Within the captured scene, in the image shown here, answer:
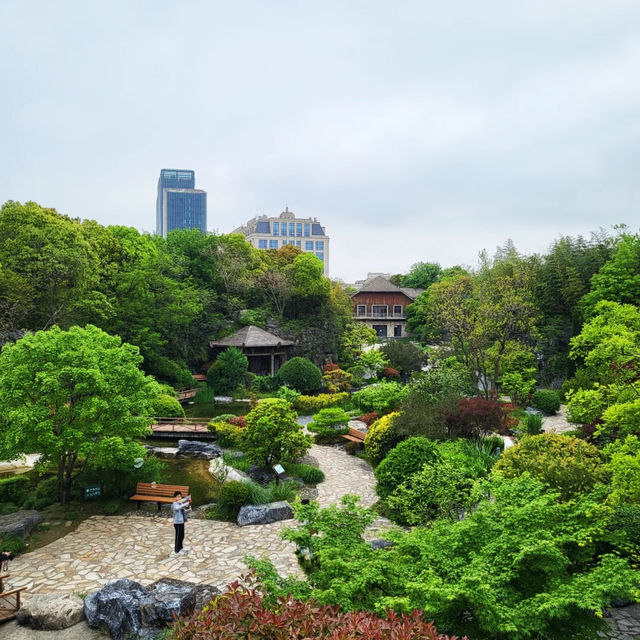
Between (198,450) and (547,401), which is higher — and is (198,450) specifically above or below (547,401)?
below

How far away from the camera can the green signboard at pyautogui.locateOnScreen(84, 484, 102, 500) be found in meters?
11.8

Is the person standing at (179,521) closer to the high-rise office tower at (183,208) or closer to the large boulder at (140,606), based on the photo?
the large boulder at (140,606)

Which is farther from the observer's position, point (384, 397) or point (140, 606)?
point (384, 397)

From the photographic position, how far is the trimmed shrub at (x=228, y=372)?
26594 mm

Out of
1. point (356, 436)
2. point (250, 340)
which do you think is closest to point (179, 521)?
point (356, 436)

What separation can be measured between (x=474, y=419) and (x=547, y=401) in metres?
8.96

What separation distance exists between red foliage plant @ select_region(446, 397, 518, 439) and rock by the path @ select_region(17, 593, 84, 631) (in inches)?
395

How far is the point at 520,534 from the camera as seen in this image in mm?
→ 5348

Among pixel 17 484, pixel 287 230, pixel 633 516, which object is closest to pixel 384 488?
pixel 633 516

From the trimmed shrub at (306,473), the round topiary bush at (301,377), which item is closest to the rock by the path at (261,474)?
the trimmed shrub at (306,473)

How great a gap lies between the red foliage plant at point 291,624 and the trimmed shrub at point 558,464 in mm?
4564

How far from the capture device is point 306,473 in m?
13.8

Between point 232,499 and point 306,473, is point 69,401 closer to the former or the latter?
point 232,499

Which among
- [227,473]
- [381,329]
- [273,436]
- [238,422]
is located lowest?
[227,473]
